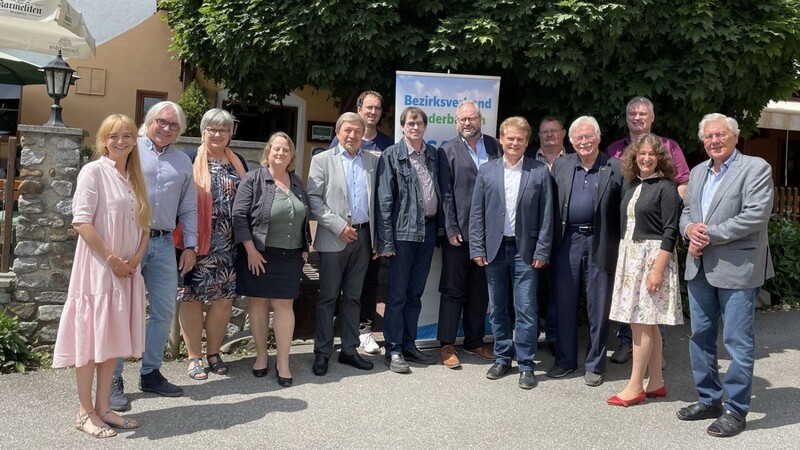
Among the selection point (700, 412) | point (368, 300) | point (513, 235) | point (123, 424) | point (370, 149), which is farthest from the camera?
point (368, 300)

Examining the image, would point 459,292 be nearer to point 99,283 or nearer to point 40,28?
point 99,283

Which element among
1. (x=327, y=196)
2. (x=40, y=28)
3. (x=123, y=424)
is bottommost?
(x=123, y=424)

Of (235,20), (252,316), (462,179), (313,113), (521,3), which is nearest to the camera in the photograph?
(252,316)

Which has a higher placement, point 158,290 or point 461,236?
point 461,236

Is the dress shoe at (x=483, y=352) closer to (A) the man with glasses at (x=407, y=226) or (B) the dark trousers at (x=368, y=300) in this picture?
(A) the man with glasses at (x=407, y=226)

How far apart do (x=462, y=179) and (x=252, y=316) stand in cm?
197

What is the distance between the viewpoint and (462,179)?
5.51 metres

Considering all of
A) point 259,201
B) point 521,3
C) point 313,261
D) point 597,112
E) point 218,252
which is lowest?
point 313,261

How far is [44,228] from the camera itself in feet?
18.4

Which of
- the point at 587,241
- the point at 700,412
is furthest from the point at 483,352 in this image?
the point at 700,412

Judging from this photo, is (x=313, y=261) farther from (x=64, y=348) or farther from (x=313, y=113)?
(x=64, y=348)

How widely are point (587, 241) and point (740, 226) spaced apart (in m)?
1.24

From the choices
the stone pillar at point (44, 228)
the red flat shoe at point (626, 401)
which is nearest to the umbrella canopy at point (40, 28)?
the stone pillar at point (44, 228)

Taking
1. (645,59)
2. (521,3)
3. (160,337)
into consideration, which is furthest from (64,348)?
(645,59)
